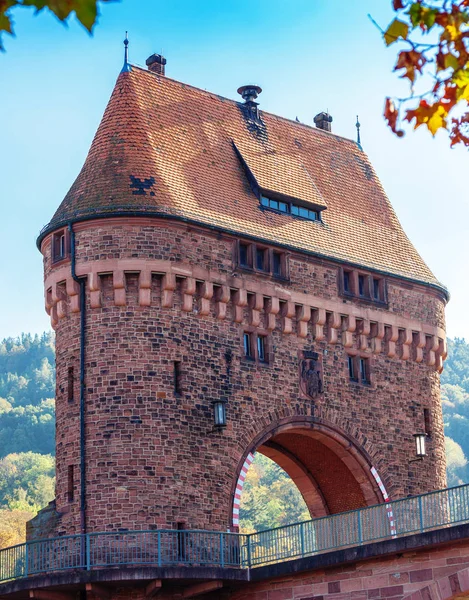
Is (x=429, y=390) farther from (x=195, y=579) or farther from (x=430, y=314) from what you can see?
(x=195, y=579)

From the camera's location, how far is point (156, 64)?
3844 cm

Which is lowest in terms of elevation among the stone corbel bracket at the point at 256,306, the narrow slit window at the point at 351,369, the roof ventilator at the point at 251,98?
the narrow slit window at the point at 351,369

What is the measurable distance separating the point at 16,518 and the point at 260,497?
2752 centimetres

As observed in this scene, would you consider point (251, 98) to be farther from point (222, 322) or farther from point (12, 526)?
point (12, 526)

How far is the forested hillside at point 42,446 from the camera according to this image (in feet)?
362

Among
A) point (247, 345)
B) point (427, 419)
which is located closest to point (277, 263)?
point (247, 345)

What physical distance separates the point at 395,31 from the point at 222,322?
25.1 metres

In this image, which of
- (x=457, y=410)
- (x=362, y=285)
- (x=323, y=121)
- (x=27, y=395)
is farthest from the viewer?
(x=27, y=395)

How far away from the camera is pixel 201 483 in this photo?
1266 inches

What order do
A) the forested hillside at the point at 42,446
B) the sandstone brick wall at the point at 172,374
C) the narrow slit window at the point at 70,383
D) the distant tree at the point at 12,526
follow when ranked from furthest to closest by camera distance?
the forested hillside at the point at 42,446
the distant tree at the point at 12,526
the narrow slit window at the point at 70,383
the sandstone brick wall at the point at 172,374

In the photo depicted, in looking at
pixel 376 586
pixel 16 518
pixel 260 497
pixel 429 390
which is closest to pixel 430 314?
pixel 429 390

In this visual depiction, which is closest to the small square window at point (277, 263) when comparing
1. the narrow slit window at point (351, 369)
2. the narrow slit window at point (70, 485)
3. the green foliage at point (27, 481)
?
the narrow slit window at point (351, 369)

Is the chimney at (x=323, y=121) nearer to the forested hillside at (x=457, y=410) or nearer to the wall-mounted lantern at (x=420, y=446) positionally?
the wall-mounted lantern at (x=420, y=446)

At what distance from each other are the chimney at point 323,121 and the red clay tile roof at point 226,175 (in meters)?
1.06
